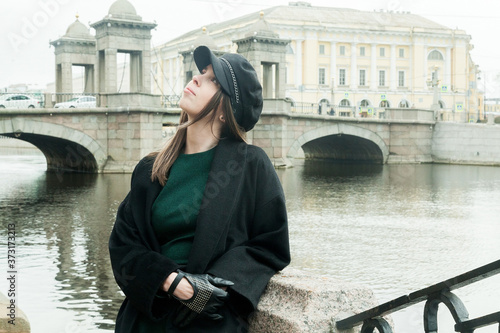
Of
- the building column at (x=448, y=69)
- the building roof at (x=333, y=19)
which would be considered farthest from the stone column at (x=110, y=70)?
the building column at (x=448, y=69)

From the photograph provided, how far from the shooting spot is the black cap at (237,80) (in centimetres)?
271

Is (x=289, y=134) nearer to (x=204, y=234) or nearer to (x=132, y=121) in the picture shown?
(x=132, y=121)

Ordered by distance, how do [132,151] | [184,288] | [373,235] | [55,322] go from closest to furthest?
[184,288], [55,322], [373,235], [132,151]

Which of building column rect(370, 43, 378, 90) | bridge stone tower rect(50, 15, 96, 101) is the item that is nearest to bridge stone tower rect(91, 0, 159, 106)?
bridge stone tower rect(50, 15, 96, 101)

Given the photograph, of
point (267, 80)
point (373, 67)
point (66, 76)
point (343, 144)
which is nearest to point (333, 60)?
point (373, 67)

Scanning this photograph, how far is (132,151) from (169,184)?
26.8 meters

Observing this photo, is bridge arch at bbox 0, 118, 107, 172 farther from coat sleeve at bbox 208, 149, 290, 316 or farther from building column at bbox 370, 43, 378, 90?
building column at bbox 370, 43, 378, 90

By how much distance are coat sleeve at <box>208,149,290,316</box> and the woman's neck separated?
237 mm

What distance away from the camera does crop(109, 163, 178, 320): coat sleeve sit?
98.3 inches

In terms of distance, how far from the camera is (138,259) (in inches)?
101

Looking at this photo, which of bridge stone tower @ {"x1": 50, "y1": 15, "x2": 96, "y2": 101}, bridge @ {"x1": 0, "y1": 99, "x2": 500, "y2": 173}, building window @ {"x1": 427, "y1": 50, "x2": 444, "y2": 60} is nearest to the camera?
bridge @ {"x1": 0, "y1": 99, "x2": 500, "y2": 173}

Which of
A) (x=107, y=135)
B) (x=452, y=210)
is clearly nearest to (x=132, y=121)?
(x=107, y=135)

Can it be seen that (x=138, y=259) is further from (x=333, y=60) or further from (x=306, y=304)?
(x=333, y=60)

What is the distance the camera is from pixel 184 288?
95.9 inches
